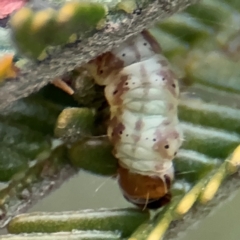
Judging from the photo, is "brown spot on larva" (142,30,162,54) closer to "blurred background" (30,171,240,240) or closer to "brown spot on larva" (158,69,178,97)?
"brown spot on larva" (158,69,178,97)

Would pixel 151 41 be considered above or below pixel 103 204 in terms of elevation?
above

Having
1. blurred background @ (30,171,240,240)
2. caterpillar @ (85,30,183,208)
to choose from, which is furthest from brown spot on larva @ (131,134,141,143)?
blurred background @ (30,171,240,240)

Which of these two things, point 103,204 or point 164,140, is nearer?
point 164,140

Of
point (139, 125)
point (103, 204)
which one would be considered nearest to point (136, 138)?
point (139, 125)

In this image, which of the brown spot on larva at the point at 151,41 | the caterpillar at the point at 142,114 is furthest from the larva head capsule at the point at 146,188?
the brown spot on larva at the point at 151,41

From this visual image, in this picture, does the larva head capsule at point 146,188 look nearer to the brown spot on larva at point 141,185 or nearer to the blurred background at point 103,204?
the brown spot on larva at point 141,185

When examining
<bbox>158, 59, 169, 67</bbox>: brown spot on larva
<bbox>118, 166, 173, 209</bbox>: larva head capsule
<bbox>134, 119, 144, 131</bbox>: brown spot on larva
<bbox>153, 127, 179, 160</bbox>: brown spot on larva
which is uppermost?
<bbox>158, 59, 169, 67</bbox>: brown spot on larva

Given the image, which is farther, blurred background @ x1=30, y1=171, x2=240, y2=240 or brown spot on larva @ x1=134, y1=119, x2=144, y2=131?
blurred background @ x1=30, y1=171, x2=240, y2=240

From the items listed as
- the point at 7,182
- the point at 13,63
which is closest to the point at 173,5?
the point at 13,63

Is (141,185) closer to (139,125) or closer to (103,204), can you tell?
(139,125)
